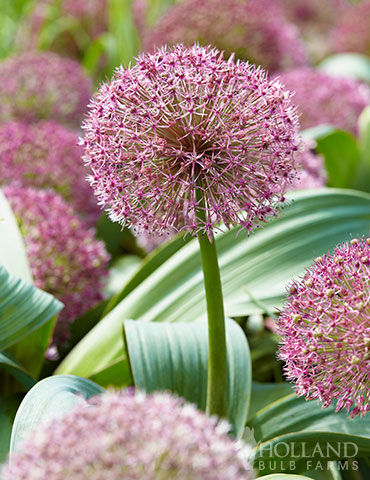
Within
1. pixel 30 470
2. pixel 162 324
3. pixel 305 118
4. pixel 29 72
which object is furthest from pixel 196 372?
pixel 29 72

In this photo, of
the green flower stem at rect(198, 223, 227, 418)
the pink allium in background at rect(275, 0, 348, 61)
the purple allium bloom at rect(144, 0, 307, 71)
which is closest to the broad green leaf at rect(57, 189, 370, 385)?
the green flower stem at rect(198, 223, 227, 418)

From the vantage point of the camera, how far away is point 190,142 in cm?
81

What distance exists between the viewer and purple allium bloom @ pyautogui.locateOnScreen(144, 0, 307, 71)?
8.05 feet

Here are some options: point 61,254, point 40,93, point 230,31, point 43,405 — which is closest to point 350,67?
point 230,31

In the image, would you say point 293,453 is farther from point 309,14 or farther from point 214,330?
point 309,14

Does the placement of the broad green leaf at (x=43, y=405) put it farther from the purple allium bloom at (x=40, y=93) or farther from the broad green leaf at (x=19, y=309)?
the purple allium bloom at (x=40, y=93)

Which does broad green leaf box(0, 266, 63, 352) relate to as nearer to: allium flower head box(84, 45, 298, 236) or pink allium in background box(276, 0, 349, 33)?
allium flower head box(84, 45, 298, 236)

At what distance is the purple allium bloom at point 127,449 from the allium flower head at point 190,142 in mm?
307

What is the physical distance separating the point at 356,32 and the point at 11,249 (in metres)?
2.58

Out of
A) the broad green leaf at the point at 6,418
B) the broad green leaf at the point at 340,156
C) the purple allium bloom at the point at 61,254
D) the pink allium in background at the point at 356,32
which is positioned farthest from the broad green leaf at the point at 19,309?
the pink allium in background at the point at 356,32

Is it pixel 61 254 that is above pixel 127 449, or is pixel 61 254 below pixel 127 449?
above

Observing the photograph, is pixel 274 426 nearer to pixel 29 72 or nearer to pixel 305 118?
pixel 305 118

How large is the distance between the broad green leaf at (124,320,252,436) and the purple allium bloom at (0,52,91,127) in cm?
140

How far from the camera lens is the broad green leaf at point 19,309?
106 centimetres
